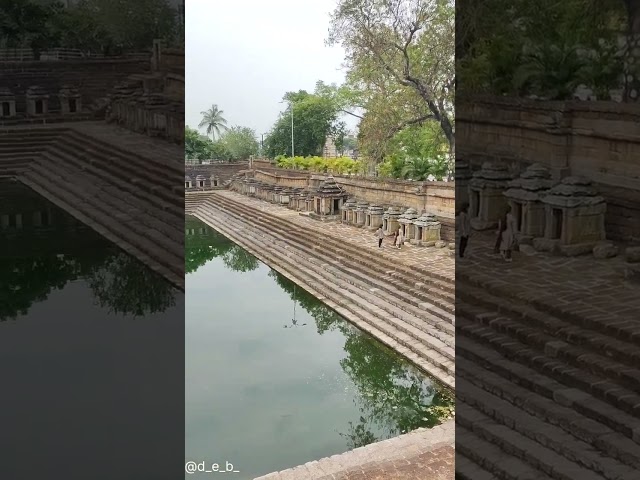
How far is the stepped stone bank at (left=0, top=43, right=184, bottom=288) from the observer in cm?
288

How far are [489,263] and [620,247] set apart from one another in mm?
747

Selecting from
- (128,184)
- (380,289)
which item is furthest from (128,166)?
(380,289)

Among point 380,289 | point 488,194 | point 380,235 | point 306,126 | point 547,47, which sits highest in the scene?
point 547,47

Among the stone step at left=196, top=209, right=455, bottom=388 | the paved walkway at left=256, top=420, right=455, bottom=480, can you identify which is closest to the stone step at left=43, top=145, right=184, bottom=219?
the paved walkway at left=256, top=420, right=455, bottom=480

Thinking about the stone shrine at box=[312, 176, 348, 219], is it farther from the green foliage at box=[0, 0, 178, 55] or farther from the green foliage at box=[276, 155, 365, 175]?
the green foliage at box=[0, 0, 178, 55]

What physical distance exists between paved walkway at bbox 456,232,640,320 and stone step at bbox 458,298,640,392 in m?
0.12

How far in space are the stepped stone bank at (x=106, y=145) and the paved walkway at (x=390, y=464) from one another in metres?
1.85

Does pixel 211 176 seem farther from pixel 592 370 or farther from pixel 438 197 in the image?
pixel 592 370

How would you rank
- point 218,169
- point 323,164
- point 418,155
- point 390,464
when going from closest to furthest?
point 390,464, point 418,155, point 323,164, point 218,169

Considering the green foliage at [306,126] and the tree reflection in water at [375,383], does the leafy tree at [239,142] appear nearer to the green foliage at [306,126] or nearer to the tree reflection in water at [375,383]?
the green foliage at [306,126]

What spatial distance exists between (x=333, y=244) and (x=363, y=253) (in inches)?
30.4

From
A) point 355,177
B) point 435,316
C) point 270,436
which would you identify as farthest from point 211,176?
point 270,436

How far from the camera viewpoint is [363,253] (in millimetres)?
9148

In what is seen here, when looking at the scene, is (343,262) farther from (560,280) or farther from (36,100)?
(36,100)
